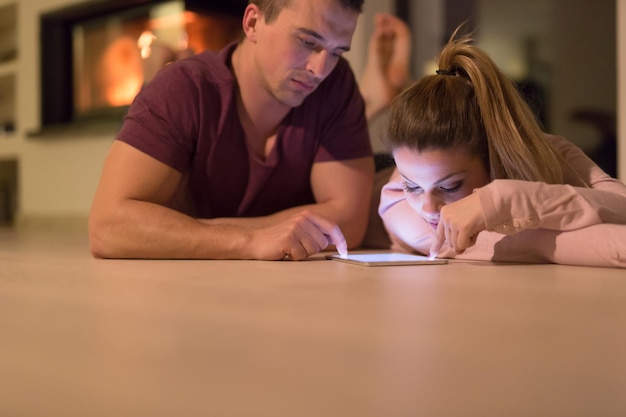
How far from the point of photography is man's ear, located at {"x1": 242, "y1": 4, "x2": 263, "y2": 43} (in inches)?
58.7

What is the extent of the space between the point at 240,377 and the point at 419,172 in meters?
0.74

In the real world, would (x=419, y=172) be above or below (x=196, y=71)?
below

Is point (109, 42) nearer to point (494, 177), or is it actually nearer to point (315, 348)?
point (494, 177)

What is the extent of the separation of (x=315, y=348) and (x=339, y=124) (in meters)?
1.09

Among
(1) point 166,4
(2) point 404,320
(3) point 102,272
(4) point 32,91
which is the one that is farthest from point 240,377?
(4) point 32,91

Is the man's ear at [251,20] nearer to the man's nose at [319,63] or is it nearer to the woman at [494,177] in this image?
the man's nose at [319,63]

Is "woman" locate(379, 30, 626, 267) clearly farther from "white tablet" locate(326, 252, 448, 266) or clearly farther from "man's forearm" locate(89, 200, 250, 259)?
"man's forearm" locate(89, 200, 250, 259)

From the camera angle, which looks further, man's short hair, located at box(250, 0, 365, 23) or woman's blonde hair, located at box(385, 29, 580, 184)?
man's short hair, located at box(250, 0, 365, 23)

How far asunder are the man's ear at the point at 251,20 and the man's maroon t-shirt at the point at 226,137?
0.09 metres

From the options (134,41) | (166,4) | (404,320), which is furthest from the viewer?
(134,41)

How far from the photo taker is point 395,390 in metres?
0.50

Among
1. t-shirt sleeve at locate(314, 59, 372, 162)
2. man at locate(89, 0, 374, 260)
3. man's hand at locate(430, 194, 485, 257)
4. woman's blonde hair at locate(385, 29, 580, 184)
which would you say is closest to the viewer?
man's hand at locate(430, 194, 485, 257)

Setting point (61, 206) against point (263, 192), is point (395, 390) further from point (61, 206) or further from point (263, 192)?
point (61, 206)

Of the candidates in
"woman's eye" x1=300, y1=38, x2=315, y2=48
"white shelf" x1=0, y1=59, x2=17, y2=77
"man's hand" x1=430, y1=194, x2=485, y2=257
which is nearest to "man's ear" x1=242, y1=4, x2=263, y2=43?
"woman's eye" x1=300, y1=38, x2=315, y2=48
